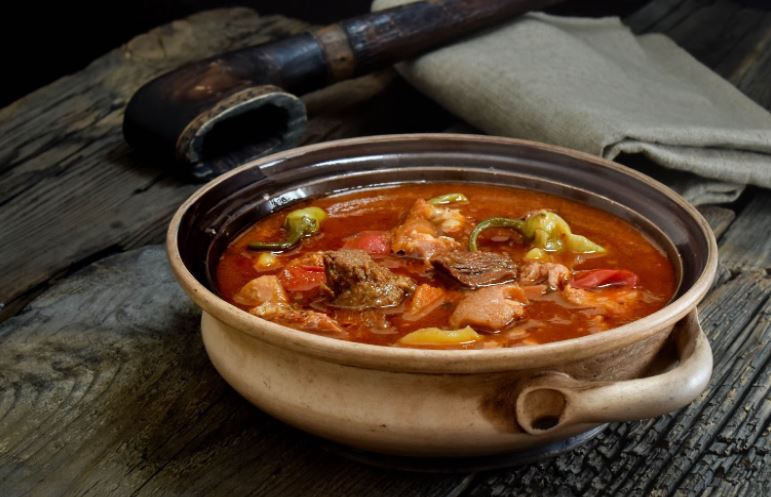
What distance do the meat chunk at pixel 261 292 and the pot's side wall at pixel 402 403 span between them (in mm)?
206

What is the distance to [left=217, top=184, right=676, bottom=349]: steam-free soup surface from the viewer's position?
7.52 feet

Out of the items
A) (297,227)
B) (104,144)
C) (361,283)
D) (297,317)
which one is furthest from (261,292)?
(104,144)

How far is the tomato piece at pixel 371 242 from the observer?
2.68 meters

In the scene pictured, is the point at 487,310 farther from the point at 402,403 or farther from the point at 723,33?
the point at 723,33

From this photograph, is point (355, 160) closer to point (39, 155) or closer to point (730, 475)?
point (730, 475)

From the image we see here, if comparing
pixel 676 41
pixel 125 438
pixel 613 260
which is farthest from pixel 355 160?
pixel 676 41

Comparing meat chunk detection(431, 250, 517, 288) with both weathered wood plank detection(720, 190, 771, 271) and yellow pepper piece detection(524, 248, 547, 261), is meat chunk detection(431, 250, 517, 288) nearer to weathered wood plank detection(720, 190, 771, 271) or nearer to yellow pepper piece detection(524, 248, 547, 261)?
yellow pepper piece detection(524, 248, 547, 261)

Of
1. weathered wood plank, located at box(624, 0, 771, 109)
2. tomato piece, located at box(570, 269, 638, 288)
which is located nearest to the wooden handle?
weathered wood plank, located at box(624, 0, 771, 109)

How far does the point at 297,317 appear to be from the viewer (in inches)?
90.9

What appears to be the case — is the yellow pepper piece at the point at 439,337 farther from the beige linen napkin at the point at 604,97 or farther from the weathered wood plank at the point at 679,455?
the beige linen napkin at the point at 604,97

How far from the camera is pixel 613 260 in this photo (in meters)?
2.62

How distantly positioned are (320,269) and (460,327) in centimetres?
45

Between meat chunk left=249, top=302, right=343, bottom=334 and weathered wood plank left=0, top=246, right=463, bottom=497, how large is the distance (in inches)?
11.1

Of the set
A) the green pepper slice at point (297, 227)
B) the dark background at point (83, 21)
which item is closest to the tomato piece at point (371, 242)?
the green pepper slice at point (297, 227)
